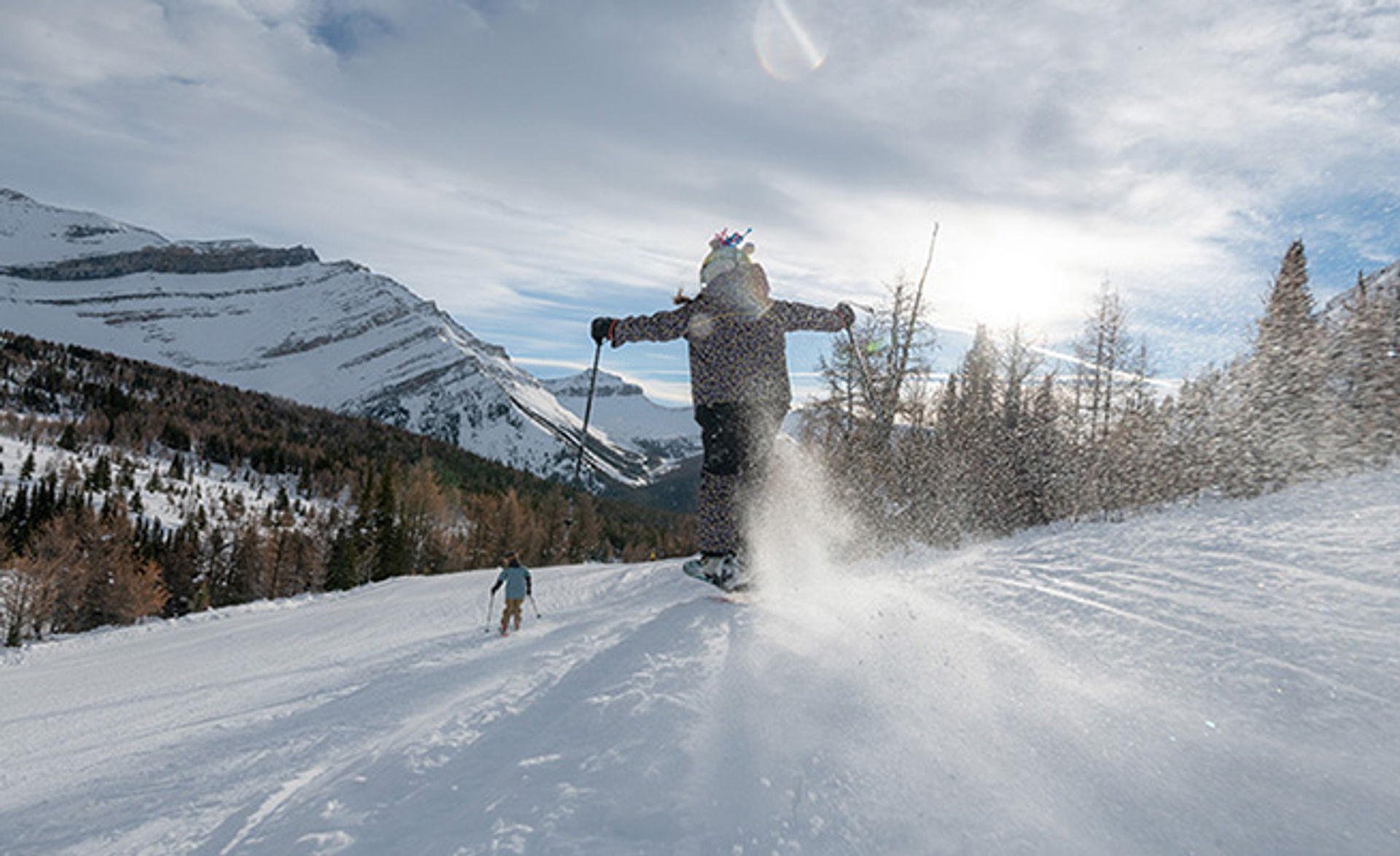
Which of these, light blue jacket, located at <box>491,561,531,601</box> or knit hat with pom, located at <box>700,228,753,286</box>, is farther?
light blue jacket, located at <box>491,561,531,601</box>

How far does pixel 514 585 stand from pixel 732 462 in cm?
793

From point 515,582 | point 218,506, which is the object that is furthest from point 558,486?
point 515,582

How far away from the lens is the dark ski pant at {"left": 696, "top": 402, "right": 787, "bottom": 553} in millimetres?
5777

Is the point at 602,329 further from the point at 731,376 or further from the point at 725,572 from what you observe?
the point at 725,572

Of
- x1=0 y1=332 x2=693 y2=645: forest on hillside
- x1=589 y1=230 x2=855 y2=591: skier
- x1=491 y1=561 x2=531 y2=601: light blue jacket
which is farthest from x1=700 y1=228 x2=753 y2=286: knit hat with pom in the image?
x1=491 y1=561 x2=531 y2=601: light blue jacket

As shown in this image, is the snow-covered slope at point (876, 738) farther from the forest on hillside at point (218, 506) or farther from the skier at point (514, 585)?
the forest on hillside at point (218, 506)

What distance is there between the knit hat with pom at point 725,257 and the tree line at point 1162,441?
1.67m

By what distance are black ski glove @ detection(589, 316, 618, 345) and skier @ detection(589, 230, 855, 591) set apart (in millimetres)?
99

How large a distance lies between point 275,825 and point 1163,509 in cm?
1038

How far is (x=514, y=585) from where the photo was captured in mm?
12406

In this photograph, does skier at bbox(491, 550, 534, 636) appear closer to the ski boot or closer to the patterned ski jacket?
the ski boot

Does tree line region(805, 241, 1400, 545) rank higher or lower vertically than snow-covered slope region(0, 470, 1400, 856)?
higher

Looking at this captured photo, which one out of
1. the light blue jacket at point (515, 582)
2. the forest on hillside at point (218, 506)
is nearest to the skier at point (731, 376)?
the forest on hillside at point (218, 506)

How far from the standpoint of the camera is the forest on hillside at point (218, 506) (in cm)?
6069
